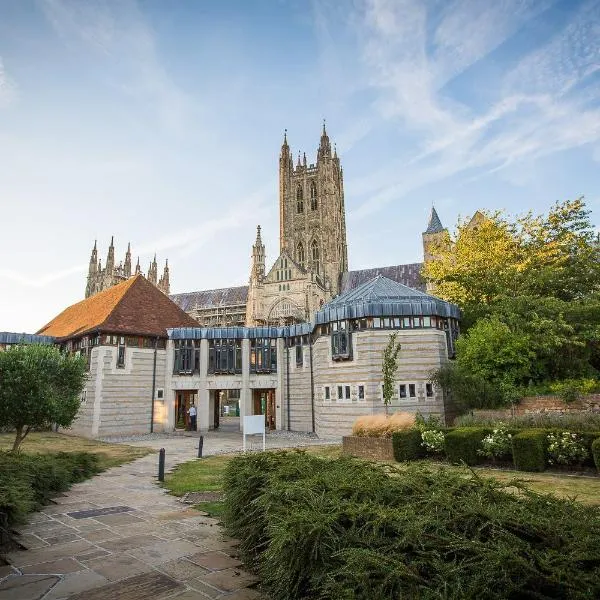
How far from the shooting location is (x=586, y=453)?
13.7 meters

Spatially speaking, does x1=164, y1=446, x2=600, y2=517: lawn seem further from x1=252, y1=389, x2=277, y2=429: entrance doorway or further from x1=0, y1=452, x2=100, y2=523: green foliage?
x1=252, y1=389, x2=277, y2=429: entrance doorway

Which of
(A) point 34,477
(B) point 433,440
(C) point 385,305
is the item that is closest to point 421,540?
(A) point 34,477

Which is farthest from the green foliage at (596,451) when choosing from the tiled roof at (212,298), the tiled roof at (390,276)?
the tiled roof at (212,298)

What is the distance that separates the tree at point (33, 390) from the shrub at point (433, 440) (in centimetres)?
1537

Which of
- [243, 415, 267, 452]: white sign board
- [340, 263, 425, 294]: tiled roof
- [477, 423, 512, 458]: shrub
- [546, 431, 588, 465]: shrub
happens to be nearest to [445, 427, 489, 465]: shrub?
[477, 423, 512, 458]: shrub

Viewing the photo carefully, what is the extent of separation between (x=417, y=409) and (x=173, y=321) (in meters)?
23.4

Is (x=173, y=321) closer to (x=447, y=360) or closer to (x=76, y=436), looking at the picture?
(x=76, y=436)

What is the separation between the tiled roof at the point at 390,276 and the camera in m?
73.6

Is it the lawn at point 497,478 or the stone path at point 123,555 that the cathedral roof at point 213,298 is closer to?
the lawn at point 497,478

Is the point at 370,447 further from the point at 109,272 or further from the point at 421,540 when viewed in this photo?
the point at 109,272

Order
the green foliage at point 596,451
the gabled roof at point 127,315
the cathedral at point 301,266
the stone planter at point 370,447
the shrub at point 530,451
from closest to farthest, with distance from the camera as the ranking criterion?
the green foliage at point 596,451
the shrub at point 530,451
the stone planter at point 370,447
the gabled roof at point 127,315
the cathedral at point 301,266

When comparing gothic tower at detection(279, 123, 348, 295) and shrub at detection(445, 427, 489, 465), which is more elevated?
gothic tower at detection(279, 123, 348, 295)

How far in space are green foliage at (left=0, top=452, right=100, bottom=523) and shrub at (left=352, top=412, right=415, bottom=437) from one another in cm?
1115

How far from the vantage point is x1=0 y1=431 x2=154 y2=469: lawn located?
64.5ft
